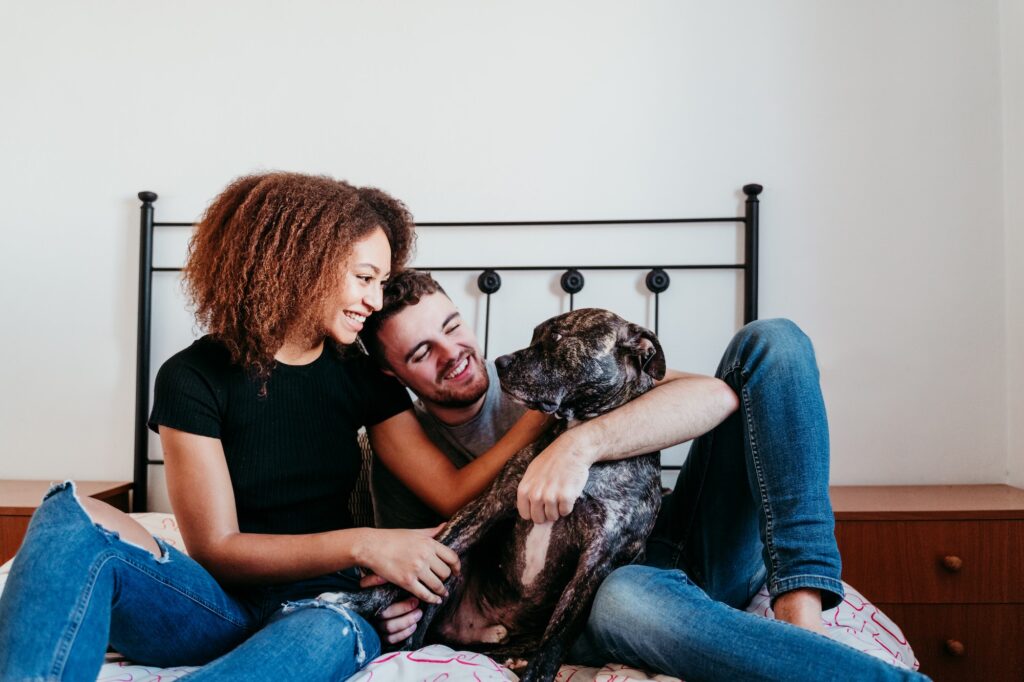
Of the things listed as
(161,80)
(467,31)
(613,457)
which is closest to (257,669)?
(613,457)

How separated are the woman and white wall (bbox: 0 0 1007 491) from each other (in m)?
0.88

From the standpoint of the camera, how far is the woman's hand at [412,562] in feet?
4.00

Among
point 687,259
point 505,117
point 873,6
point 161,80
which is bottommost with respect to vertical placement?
point 687,259

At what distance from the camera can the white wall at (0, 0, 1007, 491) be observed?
7.20ft

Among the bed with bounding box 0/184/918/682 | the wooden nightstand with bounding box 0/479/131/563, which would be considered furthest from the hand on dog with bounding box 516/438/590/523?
the wooden nightstand with bounding box 0/479/131/563

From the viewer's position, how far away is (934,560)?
1842 mm

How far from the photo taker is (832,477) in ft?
7.31

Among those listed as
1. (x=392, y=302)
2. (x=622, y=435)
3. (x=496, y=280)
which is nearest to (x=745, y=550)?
(x=622, y=435)

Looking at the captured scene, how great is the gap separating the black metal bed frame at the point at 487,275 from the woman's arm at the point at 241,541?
1123 millimetres

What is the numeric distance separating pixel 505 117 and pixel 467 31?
1.01 feet

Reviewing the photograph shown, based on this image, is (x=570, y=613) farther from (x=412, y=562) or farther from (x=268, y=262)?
(x=268, y=262)

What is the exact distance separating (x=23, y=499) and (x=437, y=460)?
1.44m

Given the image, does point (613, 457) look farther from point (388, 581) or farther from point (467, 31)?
point (467, 31)

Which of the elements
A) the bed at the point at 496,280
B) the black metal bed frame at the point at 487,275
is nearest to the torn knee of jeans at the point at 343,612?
the bed at the point at 496,280
